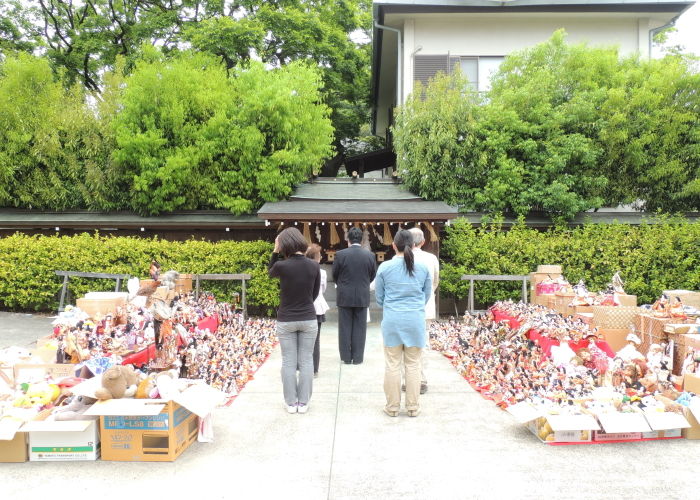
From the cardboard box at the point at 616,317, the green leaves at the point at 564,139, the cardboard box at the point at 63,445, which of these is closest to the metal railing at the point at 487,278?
the green leaves at the point at 564,139

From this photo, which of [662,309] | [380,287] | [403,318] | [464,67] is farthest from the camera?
[464,67]

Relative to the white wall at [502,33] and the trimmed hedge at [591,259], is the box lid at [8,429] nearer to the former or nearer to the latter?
the trimmed hedge at [591,259]

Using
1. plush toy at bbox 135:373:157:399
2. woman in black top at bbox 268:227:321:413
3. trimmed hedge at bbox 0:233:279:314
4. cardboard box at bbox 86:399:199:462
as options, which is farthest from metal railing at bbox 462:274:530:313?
cardboard box at bbox 86:399:199:462

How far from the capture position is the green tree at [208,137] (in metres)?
11.0

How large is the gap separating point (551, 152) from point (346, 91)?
12503 millimetres

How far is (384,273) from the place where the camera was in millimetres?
4848

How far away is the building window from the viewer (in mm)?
13516

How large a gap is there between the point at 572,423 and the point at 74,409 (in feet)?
13.1

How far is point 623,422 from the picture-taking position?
4.16 metres

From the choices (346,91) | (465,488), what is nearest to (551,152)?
(465,488)

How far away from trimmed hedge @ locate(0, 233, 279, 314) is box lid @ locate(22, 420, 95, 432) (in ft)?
21.3

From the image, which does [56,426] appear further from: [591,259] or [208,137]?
[591,259]

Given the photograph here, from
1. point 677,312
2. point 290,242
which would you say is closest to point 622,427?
point 677,312

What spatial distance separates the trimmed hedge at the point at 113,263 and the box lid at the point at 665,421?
23.8ft
